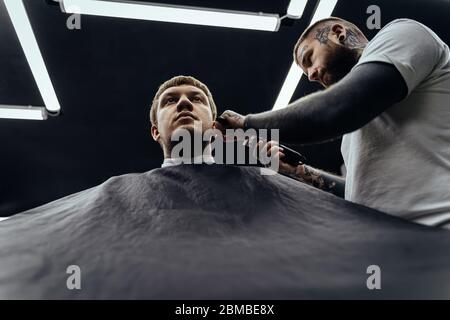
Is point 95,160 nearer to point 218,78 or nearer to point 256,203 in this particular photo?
point 218,78

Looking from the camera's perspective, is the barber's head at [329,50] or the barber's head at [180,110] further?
the barber's head at [180,110]

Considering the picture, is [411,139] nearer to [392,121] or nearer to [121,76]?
[392,121]

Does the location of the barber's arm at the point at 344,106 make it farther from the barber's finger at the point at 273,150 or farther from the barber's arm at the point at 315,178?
the barber's arm at the point at 315,178

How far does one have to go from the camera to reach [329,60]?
153cm

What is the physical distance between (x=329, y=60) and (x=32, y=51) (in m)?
2.13

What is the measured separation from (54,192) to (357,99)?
3.83 metres

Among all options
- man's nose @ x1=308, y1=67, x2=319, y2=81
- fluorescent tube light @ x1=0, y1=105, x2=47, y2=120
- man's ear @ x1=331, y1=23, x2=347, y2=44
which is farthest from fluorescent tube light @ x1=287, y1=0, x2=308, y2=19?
fluorescent tube light @ x1=0, y1=105, x2=47, y2=120

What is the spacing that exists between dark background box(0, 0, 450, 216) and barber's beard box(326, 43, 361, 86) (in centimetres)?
127

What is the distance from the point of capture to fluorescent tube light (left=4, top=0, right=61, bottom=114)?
8.53 ft

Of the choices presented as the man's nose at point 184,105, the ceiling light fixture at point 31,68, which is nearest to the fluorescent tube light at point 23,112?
the ceiling light fixture at point 31,68

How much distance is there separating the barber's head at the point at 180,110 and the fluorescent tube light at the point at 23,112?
151 centimetres

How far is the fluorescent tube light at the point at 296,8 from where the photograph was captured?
2490mm

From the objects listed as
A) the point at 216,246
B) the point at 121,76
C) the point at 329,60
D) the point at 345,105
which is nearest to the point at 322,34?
the point at 329,60
